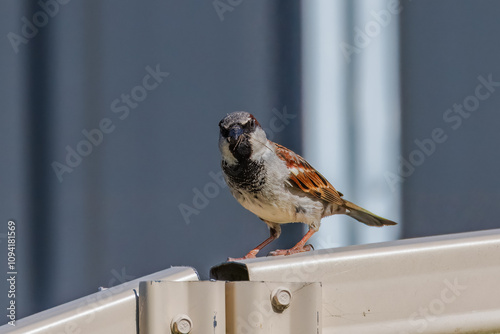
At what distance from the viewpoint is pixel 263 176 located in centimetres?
217

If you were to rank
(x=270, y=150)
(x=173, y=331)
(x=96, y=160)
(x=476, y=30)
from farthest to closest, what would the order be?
(x=476, y=30), (x=96, y=160), (x=270, y=150), (x=173, y=331)

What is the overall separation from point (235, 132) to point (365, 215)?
26.7 inches

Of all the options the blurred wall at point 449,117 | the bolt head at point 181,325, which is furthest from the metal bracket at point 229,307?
the blurred wall at point 449,117

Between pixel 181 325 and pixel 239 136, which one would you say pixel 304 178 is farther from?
pixel 181 325

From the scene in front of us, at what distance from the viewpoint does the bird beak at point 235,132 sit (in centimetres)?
210

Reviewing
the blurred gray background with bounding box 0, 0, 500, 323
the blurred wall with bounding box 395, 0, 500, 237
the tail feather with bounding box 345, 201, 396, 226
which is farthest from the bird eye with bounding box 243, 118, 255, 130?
the blurred wall with bounding box 395, 0, 500, 237

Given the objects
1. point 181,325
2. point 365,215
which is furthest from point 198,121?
point 181,325

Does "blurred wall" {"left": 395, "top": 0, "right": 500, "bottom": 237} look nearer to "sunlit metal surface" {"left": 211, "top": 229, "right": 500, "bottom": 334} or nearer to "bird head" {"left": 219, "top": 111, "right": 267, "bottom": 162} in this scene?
"bird head" {"left": 219, "top": 111, "right": 267, "bottom": 162}

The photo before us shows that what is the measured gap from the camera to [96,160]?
322cm

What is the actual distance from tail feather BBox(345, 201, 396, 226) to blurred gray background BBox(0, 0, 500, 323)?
2.55 ft

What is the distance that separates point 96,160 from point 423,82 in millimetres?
1555

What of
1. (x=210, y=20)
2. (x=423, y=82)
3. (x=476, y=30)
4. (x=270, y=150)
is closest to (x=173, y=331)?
(x=270, y=150)

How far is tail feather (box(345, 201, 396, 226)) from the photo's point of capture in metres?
2.53

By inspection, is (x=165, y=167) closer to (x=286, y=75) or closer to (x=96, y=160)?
(x=96, y=160)
